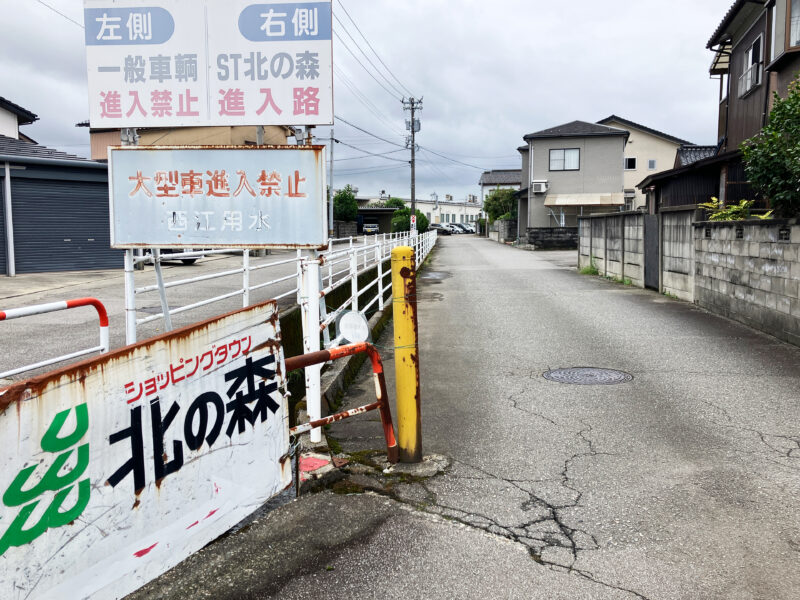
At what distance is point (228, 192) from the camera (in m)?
4.18

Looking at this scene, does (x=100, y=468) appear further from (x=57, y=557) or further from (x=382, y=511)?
(x=382, y=511)

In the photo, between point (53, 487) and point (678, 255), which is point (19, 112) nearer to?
point (678, 255)

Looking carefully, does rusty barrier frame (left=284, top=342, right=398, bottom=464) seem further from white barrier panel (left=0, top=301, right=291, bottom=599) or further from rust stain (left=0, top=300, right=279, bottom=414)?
rust stain (left=0, top=300, right=279, bottom=414)

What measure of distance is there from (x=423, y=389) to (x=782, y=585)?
402cm

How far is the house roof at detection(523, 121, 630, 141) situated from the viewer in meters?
40.9

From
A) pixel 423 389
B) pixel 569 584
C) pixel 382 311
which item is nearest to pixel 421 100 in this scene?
pixel 382 311

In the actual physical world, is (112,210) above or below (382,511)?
above

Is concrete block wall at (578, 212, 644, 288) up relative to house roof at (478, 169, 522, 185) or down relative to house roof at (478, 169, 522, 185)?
down

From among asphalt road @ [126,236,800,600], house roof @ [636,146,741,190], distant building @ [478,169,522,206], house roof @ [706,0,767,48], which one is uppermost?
distant building @ [478,169,522,206]

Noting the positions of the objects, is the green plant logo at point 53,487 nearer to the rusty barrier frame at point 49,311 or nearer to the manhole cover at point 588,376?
the rusty barrier frame at point 49,311

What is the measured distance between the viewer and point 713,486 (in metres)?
4.18

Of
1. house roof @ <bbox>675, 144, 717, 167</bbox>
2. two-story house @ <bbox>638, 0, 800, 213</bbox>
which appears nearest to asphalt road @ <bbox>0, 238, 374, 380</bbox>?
two-story house @ <bbox>638, 0, 800, 213</bbox>

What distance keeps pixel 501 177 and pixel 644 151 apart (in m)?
42.6

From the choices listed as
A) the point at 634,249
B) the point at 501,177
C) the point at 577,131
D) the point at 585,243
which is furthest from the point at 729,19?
the point at 501,177
